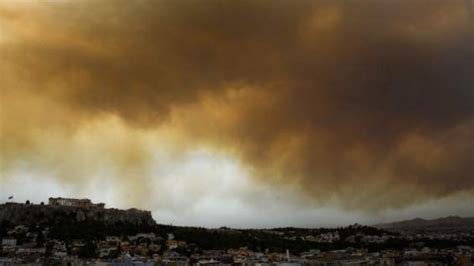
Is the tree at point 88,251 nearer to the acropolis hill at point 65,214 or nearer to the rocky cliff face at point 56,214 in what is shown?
the rocky cliff face at point 56,214

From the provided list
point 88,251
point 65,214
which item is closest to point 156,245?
point 88,251

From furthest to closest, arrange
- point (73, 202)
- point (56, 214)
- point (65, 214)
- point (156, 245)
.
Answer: point (73, 202) → point (65, 214) → point (56, 214) → point (156, 245)

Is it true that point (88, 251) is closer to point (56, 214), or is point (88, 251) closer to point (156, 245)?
point (156, 245)

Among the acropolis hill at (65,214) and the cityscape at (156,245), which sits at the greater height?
the acropolis hill at (65,214)

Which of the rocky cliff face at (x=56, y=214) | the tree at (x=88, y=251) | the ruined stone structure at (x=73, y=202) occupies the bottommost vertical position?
the tree at (x=88, y=251)

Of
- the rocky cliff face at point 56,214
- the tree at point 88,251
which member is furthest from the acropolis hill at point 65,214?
the tree at point 88,251

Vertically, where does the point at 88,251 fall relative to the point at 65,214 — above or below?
below

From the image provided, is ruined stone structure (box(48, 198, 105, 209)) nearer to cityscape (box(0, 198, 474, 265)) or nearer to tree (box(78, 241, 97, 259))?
cityscape (box(0, 198, 474, 265))

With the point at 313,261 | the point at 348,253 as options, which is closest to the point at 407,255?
the point at 348,253
